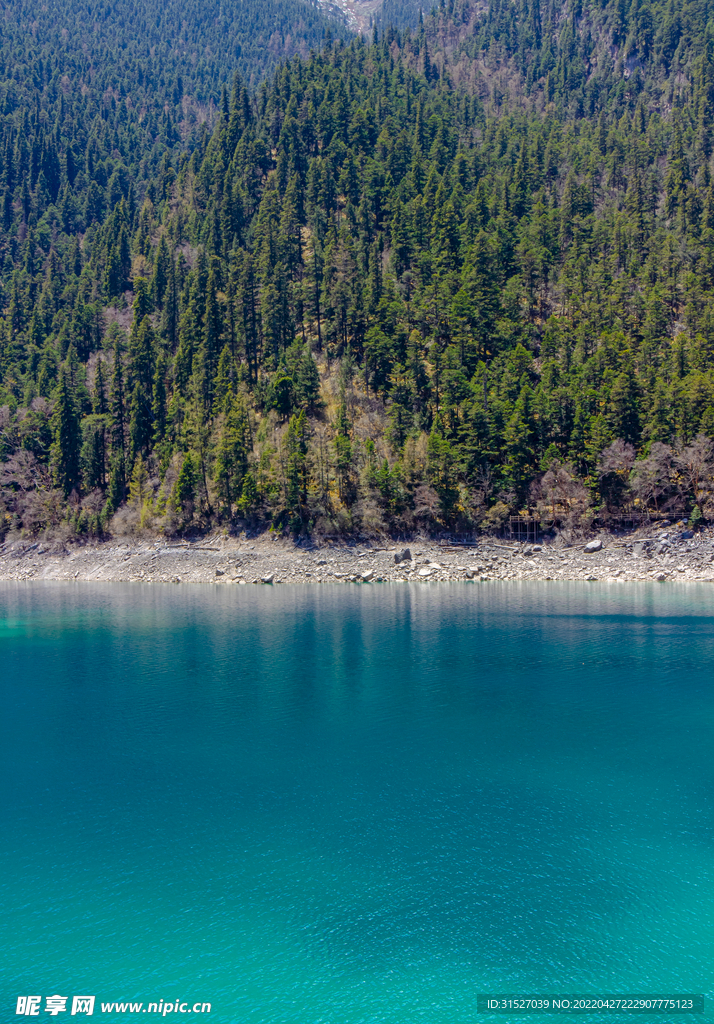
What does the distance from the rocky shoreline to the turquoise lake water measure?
3394cm

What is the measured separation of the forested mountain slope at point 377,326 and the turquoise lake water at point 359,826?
49346 mm

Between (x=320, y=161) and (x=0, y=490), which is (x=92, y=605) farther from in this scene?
(x=320, y=161)

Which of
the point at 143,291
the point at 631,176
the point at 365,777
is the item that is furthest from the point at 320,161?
the point at 365,777

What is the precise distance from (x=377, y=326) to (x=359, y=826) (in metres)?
97.8

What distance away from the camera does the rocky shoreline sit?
85562 millimetres

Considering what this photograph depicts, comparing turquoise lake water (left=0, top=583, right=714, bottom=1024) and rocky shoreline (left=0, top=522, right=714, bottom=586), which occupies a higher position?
rocky shoreline (left=0, top=522, right=714, bottom=586)

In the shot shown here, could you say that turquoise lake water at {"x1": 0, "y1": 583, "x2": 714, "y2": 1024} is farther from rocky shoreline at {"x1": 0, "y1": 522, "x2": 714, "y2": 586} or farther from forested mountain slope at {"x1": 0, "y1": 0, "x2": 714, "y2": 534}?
forested mountain slope at {"x1": 0, "y1": 0, "x2": 714, "y2": 534}

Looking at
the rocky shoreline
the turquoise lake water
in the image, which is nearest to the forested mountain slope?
the rocky shoreline

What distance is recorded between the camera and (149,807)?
90.4 feet

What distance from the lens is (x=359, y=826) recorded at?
83.3ft

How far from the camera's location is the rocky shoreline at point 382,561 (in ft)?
281

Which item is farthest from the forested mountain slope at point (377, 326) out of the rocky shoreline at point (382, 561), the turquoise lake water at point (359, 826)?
the turquoise lake water at point (359, 826)

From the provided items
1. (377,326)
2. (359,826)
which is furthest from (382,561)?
(359,826)

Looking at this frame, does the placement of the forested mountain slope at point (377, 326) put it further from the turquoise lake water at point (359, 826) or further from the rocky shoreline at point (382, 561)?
the turquoise lake water at point (359, 826)
